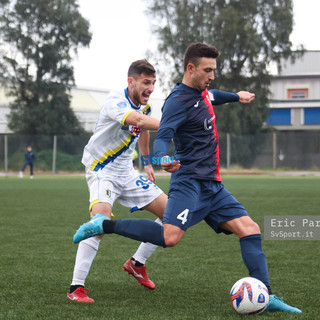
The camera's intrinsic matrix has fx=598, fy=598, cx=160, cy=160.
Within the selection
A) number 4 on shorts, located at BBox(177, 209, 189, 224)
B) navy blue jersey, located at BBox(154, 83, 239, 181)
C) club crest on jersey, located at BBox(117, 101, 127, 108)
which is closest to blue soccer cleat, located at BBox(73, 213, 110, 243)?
number 4 on shorts, located at BBox(177, 209, 189, 224)

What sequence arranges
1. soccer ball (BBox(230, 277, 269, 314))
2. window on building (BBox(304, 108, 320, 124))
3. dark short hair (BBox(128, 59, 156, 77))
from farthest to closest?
window on building (BBox(304, 108, 320, 124))
dark short hair (BBox(128, 59, 156, 77))
soccer ball (BBox(230, 277, 269, 314))

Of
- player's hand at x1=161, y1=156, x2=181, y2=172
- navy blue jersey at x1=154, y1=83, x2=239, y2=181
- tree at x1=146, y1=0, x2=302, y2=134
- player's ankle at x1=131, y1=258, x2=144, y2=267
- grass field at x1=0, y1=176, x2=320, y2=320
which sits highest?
tree at x1=146, y1=0, x2=302, y2=134

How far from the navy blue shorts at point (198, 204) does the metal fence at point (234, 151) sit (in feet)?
103

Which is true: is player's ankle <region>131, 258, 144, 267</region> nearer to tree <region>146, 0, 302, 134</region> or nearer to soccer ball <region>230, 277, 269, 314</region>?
soccer ball <region>230, 277, 269, 314</region>

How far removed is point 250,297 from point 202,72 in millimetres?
1741

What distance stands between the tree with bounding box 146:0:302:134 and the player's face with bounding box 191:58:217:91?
1443 inches

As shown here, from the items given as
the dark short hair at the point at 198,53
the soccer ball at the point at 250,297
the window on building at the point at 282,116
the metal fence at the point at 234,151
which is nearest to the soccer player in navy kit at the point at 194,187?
the dark short hair at the point at 198,53

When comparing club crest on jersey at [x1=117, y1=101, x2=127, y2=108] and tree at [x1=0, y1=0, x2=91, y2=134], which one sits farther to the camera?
tree at [x1=0, y1=0, x2=91, y2=134]

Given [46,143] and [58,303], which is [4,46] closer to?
[46,143]

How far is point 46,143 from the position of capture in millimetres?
38812

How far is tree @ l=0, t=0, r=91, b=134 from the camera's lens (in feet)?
139

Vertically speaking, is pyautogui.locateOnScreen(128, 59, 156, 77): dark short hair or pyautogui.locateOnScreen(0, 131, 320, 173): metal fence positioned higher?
pyautogui.locateOnScreen(128, 59, 156, 77): dark short hair

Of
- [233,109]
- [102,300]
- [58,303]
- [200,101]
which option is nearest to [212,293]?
[102,300]

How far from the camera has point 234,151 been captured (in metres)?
37.8
